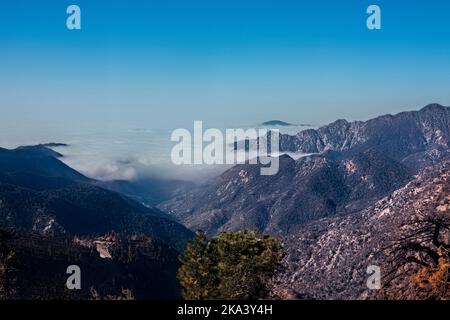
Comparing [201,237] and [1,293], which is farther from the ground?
[201,237]

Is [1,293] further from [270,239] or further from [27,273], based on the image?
[27,273]

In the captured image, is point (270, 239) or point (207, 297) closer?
point (207, 297)
